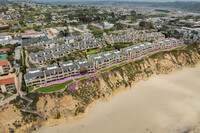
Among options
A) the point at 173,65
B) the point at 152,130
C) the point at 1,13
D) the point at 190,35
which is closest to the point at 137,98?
the point at 152,130

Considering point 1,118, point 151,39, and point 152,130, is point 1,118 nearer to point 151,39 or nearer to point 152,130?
point 152,130

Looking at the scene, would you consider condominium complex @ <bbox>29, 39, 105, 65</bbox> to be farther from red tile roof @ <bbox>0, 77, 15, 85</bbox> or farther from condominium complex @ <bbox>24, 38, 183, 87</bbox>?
red tile roof @ <bbox>0, 77, 15, 85</bbox>

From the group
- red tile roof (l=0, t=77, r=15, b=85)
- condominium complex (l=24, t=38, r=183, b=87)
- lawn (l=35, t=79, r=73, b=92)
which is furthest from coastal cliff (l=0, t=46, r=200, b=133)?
red tile roof (l=0, t=77, r=15, b=85)

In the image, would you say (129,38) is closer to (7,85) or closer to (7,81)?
(7,81)

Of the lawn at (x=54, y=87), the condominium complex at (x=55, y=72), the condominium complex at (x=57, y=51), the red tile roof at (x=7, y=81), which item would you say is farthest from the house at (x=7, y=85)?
the condominium complex at (x=57, y=51)

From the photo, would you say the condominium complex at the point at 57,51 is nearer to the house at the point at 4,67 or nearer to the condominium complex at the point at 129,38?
the condominium complex at the point at 129,38

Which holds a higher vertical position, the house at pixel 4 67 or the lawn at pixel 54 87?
the house at pixel 4 67
